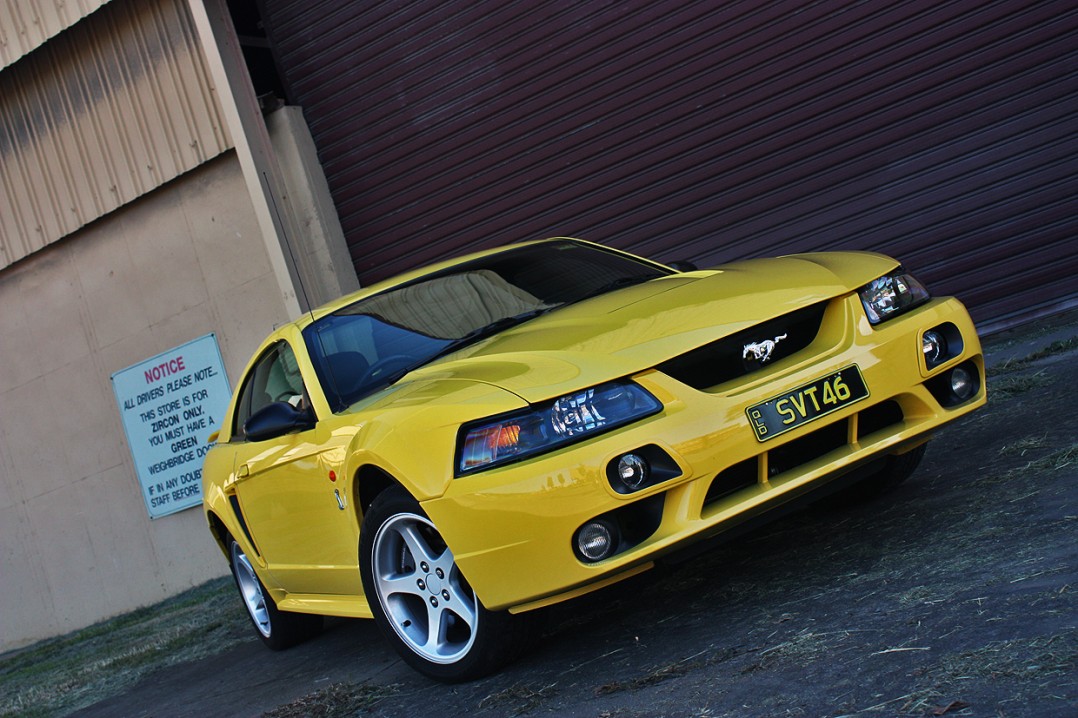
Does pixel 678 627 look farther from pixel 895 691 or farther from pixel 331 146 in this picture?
pixel 331 146

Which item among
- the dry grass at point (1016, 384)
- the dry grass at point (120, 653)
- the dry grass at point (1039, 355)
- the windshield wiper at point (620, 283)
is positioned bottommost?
the dry grass at point (120, 653)

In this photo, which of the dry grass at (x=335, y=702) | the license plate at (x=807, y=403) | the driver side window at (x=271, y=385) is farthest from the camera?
the driver side window at (x=271, y=385)

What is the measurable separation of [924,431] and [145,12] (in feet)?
28.2

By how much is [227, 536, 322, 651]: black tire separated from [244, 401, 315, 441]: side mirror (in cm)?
132

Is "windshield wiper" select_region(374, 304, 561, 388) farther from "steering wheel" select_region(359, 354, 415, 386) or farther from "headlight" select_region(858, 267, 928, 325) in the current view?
"headlight" select_region(858, 267, 928, 325)

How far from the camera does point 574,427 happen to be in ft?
11.5

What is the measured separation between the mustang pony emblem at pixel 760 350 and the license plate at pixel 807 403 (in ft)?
0.65

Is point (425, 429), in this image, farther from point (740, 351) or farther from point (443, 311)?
point (443, 311)

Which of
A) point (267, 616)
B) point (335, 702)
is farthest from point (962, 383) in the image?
point (267, 616)

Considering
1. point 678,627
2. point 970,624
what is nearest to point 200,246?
point 678,627

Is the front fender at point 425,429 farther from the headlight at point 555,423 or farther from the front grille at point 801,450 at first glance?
the front grille at point 801,450

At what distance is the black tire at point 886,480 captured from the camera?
15.5ft

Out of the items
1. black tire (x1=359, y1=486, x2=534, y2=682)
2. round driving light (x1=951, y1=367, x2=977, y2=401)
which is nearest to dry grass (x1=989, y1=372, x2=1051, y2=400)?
round driving light (x1=951, y1=367, x2=977, y2=401)

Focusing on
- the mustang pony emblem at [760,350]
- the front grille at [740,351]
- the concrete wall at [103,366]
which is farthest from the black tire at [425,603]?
the concrete wall at [103,366]
